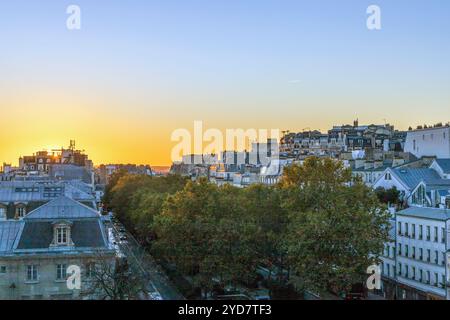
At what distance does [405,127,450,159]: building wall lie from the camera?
63.2 metres

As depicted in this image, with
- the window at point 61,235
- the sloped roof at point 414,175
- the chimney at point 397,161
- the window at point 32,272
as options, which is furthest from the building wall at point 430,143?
the window at point 32,272

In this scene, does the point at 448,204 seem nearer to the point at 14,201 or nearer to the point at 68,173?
the point at 14,201

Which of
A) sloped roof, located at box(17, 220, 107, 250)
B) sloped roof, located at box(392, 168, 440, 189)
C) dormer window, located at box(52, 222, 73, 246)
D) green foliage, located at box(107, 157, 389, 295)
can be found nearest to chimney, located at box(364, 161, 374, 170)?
sloped roof, located at box(392, 168, 440, 189)

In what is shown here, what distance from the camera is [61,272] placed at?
1144 inches

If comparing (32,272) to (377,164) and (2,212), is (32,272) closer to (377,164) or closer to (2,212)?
(2,212)

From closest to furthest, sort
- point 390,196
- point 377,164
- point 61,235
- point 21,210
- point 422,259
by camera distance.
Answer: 1. point 61,235
2. point 422,259
3. point 21,210
4. point 390,196
5. point 377,164

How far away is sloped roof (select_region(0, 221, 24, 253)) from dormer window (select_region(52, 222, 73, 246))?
1856 millimetres

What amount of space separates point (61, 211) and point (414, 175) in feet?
106

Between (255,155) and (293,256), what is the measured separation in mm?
85408

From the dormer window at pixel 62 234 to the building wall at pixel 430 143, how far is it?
44.3 metres

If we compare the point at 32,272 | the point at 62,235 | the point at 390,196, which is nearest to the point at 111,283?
the point at 32,272

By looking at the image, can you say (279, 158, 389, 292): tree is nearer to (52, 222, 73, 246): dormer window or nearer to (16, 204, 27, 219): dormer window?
(52, 222, 73, 246): dormer window

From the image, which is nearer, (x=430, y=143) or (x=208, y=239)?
(x=208, y=239)

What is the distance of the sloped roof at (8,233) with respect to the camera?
29.4 metres
